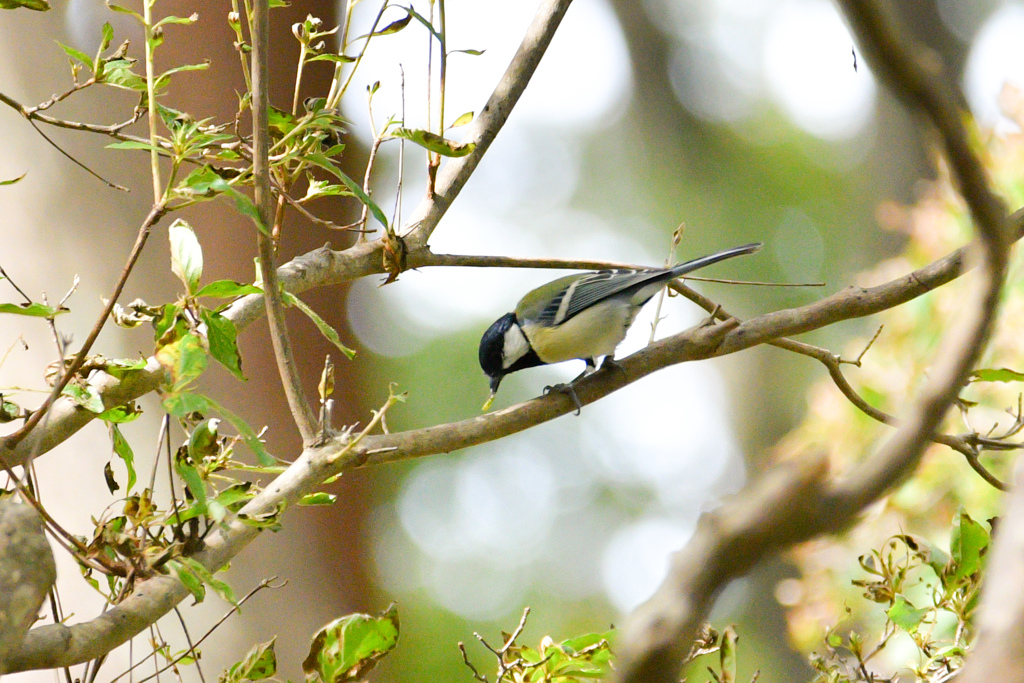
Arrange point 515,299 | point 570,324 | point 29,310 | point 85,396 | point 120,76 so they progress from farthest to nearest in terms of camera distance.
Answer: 1. point 515,299
2. point 570,324
3. point 120,76
4. point 85,396
5. point 29,310

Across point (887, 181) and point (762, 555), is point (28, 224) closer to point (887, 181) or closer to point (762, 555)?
point (762, 555)

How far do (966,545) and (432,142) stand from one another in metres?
1.06

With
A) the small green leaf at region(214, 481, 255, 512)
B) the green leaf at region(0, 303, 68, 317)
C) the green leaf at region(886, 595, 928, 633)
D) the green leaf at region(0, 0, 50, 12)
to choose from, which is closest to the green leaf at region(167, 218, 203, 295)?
the green leaf at region(0, 303, 68, 317)

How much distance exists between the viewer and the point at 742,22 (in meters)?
9.17

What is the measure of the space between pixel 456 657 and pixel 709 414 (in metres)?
3.27

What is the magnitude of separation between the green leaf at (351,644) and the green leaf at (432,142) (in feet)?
2.28

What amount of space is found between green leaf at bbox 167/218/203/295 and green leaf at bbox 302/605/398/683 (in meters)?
0.52

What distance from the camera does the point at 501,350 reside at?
2.78m

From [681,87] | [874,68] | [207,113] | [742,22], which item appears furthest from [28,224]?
[742,22]

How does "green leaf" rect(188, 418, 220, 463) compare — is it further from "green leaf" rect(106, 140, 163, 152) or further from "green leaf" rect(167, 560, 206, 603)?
"green leaf" rect(106, 140, 163, 152)

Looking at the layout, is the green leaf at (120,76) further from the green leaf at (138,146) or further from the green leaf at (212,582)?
the green leaf at (212,582)

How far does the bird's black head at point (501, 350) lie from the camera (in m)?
2.77

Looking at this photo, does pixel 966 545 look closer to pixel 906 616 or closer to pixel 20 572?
pixel 906 616

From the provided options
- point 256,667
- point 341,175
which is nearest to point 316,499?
point 256,667
